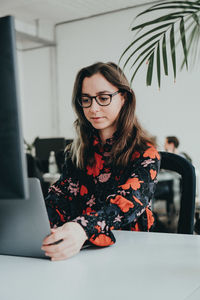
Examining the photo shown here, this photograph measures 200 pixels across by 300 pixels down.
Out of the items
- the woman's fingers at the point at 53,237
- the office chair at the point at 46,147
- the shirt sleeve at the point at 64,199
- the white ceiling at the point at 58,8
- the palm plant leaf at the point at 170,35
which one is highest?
the white ceiling at the point at 58,8

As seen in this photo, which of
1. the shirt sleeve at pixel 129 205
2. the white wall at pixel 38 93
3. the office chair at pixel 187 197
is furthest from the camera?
the white wall at pixel 38 93

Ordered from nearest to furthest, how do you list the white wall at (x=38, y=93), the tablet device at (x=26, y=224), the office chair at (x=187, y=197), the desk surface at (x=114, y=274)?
the desk surface at (x=114, y=274) → the tablet device at (x=26, y=224) → the office chair at (x=187, y=197) → the white wall at (x=38, y=93)

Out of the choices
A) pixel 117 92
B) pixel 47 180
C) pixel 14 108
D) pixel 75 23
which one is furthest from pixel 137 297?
pixel 75 23

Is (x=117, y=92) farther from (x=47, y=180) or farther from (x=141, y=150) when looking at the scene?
(x=47, y=180)

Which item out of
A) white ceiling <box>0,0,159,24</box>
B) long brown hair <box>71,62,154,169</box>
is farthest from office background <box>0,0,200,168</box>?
long brown hair <box>71,62,154,169</box>

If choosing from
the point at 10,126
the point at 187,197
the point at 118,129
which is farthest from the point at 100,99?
the point at 10,126

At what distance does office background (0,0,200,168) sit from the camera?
5555 millimetres

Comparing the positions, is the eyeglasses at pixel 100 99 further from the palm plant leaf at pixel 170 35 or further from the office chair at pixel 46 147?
the office chair at pixel 46 147

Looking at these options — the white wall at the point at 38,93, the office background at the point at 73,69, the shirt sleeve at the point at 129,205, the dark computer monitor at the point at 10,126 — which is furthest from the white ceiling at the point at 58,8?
the dark computer monitor at the point at 10,126

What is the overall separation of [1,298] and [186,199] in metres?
0.70

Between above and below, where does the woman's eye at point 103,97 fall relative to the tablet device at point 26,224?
above

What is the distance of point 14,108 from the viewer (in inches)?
22.2

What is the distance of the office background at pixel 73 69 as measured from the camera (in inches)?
219

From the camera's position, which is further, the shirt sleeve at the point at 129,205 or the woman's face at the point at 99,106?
the woman's face at the point at 99,106
